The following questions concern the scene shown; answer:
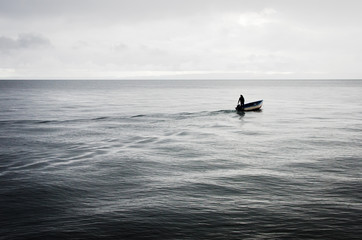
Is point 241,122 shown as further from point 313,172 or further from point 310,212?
point 310,212

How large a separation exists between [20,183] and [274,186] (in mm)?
14032

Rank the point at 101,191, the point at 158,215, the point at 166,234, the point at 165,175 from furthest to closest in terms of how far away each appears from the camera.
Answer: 1. the point at 165,175
2. the point at 101,191
3. the point at 158,215
4. the point at 166,234

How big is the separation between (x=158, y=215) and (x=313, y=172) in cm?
1070

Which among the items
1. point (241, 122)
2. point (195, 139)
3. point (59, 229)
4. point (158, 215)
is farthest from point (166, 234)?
point (241, 122)

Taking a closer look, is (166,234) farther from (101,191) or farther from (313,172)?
(313,172)

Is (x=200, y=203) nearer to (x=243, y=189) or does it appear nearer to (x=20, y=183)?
(x=243, y=189)

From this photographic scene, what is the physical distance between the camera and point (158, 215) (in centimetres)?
1278

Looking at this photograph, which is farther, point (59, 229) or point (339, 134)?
point (339, 134)

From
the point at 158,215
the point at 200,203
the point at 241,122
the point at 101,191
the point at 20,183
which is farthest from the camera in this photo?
the point at 241,122

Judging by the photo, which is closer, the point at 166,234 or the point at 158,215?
the point at 166,234

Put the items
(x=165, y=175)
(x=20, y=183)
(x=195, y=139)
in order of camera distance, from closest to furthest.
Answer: (x=20, y=183) → (x=165, y=175) → (x=195, y=139)

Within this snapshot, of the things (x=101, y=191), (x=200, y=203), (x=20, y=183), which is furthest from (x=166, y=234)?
(x=20, y=183)

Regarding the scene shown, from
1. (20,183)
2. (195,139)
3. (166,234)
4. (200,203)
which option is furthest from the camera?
(195,139)

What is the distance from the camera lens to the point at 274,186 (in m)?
16.1
